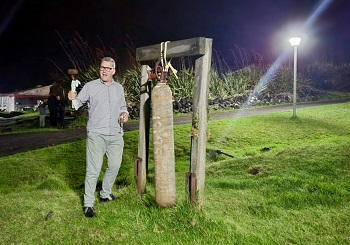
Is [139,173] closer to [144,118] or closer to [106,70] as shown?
[144,118]

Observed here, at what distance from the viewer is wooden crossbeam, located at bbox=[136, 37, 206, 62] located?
3.72 m

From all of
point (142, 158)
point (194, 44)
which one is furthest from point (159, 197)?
point (194, 44)

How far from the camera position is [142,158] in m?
4.77

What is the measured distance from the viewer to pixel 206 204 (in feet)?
14.7

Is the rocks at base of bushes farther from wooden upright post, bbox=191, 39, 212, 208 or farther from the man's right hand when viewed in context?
wooden upright post, bbox=191, 39, 212, 208

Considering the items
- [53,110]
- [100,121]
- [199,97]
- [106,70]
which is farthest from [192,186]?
[53,110]

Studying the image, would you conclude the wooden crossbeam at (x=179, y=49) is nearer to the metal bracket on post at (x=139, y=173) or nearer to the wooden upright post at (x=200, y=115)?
the wooden upright post at (x=200, y=115)

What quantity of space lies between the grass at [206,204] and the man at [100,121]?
48 centimetres

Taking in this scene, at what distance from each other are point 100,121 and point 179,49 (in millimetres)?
1410

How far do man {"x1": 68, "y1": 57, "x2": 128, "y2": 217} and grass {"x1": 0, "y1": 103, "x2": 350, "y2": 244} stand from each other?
0.48 metres

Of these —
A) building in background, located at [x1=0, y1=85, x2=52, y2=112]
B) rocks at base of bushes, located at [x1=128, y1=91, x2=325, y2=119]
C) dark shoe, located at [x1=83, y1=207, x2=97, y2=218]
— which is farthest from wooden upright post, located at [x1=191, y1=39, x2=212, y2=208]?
building in background, located at [x1=0, y1=85, x2=52, y2=112]

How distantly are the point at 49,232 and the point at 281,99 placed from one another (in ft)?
56.6

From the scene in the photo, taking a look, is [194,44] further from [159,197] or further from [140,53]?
[159,197]

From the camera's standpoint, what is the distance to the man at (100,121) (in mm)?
4199
